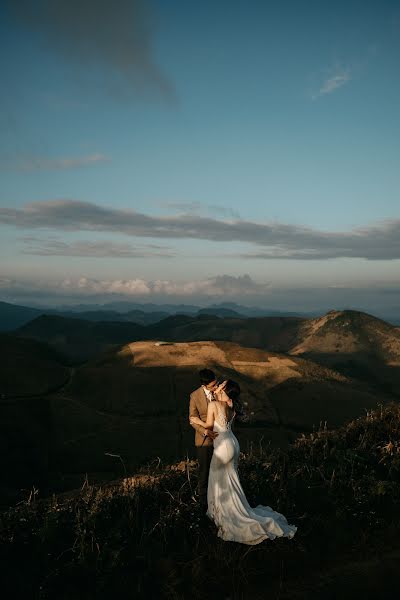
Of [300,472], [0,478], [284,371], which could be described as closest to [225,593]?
[300,472]

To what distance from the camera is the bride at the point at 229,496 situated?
8938 mm

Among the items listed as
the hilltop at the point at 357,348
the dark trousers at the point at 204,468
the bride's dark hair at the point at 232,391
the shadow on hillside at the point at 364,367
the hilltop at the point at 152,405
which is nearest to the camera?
the bride's dark hair at the point at 232,391

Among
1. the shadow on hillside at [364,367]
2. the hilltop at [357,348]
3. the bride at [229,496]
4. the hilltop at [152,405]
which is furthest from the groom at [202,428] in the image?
the hilltop at [357,348]

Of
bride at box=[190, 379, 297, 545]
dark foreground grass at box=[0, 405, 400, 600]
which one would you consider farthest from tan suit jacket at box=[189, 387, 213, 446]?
dark foreground grass at box=[0, 405, 400, 600]

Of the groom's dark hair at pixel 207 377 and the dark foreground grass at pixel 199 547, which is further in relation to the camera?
the groom's dark hair at pixel 207 377

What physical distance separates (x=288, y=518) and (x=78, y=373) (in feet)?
268

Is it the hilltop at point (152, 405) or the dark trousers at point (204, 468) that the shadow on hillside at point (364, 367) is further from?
the dark trousers at point (204, 468)

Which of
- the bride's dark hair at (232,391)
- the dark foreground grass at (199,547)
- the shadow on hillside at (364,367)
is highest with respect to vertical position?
the bride's dark hair at (232,391)

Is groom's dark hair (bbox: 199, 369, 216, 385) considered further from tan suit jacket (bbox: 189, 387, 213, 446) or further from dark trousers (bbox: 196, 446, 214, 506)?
dark trousers (bbox: 196, 446, 214, 506)

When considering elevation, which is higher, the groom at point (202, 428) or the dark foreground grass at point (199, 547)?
the groom at point (202, 428)

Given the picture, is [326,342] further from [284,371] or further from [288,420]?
[288,420]

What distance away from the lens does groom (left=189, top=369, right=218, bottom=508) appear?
10.3 metres

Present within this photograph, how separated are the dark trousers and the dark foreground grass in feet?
0.92

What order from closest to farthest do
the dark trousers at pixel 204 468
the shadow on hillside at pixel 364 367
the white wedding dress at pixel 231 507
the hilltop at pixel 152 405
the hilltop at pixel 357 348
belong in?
the white wedding dress at pixel 231 507 → the dark trousers at pixel 204 468 → the hilltop at pixel 152 405 → the shadow on hillside at pixel 364 367 → the hilltop at pixel 357 348
